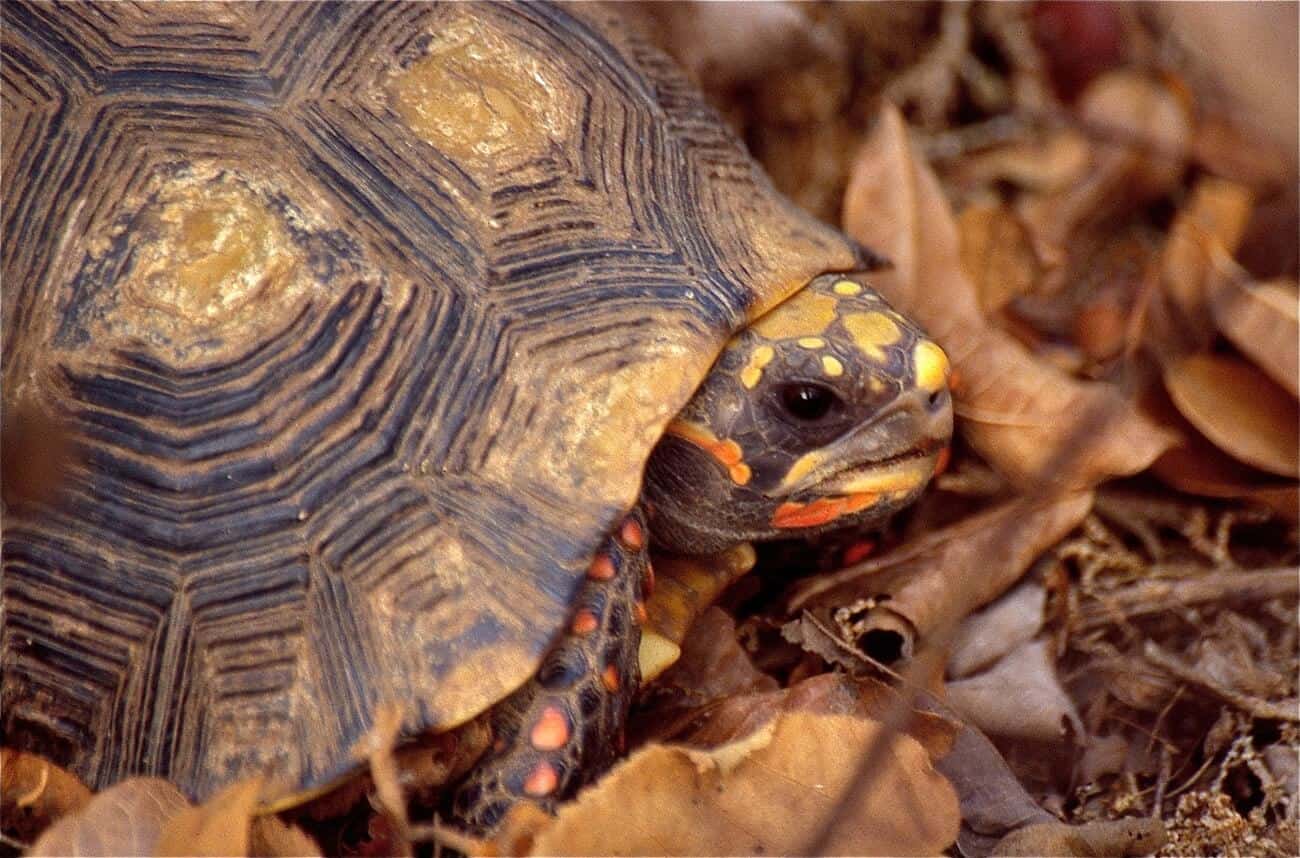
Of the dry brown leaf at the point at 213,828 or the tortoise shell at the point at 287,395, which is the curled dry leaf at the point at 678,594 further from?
the dry brown leaf at the point at 213,828

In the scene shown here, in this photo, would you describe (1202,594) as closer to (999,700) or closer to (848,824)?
(999,700)

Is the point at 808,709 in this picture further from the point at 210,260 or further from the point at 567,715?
the point at 210,260

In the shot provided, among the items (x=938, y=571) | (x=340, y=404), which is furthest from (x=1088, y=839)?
(x=340, y=404)

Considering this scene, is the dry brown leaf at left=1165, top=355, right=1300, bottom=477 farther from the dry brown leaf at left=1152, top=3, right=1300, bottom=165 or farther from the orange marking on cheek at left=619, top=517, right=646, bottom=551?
the orange marking on cheek at left=619, top=517, right=646, bottom=551

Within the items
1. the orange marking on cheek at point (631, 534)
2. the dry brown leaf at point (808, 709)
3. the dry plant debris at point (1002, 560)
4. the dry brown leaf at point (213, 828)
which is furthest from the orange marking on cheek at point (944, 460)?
the dry brown leaf at point (213, 828)

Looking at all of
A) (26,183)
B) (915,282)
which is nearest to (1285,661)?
(915,282)
